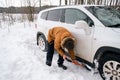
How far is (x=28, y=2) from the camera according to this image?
17266 mm

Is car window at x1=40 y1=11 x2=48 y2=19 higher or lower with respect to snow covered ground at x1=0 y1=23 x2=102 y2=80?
higher

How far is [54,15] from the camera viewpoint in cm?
629

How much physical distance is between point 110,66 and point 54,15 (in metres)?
2.88

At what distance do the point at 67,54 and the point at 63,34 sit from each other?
33.6 inches

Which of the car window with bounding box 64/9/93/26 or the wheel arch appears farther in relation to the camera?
the car window with bounding box 64/9/93/26

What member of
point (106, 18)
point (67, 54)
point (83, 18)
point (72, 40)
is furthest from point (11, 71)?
point (106, 18)

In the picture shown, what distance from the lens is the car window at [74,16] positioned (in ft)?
15.4

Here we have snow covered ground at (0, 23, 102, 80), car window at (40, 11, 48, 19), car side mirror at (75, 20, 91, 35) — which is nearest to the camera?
car side mirror at (75, 20, 91, 35)

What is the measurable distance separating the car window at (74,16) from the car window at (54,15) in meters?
0.43

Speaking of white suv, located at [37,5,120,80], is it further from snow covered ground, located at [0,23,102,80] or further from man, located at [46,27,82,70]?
snow covered ground, located at [0,23,102,80]

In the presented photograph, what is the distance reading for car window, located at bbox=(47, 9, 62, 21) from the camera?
236 inches

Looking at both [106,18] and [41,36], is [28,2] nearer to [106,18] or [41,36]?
[41,36]

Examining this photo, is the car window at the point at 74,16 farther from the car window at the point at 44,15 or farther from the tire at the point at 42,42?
the tire at the point at 42,42

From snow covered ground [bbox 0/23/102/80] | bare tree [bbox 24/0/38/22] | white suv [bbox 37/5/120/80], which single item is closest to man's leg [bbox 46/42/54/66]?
snow covered ground [bbox 0/23/102/80]
